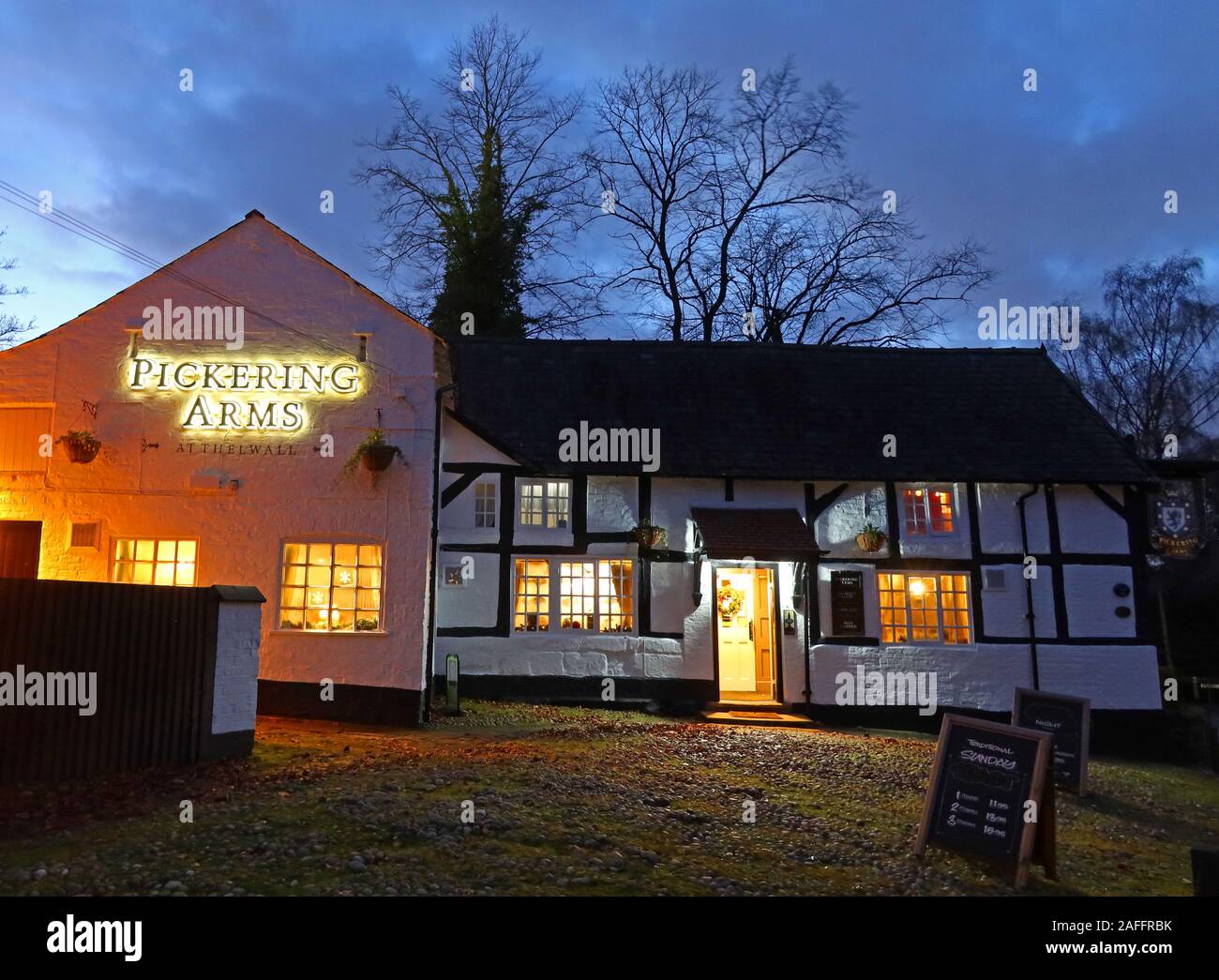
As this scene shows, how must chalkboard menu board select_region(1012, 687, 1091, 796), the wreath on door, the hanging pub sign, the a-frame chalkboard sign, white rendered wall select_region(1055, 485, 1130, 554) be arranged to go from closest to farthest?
the a-frame chalkboard sign < chalkboard menu board select_region(1012, 687, 1091, 796) < the wreath on door < white rendered wall select_region(1055, 485, 1130, 554) < the hanging pub sign

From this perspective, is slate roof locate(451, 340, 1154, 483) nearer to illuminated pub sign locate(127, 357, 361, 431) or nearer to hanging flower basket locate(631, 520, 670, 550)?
hanging flower basket locate(631, 520, 670, 550)

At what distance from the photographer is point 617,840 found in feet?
21.6

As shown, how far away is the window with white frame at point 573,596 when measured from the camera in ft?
48.7

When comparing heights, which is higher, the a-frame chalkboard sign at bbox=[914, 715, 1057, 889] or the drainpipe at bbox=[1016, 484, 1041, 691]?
the drainpipe at bbox=[1016, 484, 1041, 691]

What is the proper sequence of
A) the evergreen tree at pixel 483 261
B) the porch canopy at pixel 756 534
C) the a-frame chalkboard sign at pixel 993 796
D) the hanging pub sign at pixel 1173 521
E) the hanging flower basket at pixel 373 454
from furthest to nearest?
the evergreen tree at pixel 483 261 < the hanging pub sign at pixel 1173 521 < the porch canopy at pixel 756 534 < the hanging flower basket at pixel 373 454 < the a-frame chalkboard sign at pixel 993 796

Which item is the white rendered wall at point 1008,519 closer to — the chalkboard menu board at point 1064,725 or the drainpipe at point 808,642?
the drainpipe at point 808,642

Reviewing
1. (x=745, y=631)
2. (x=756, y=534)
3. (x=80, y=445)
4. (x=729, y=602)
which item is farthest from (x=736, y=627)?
(x=80, y=445)

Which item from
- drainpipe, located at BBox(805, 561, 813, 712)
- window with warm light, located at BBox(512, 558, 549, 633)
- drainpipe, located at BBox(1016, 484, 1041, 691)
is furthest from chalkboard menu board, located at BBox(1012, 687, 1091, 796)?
window with warm light, located at BBox(512, 558, 549, 633)

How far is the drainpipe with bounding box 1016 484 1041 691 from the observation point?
15094 millimetres

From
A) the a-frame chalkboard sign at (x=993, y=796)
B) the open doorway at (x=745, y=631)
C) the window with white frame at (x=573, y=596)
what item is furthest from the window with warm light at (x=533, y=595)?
the a-frame chalkboard sign at (x=993, y=796)


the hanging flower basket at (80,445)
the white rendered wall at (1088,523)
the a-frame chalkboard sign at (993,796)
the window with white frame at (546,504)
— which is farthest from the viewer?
the white rendered wall at (1088,523)

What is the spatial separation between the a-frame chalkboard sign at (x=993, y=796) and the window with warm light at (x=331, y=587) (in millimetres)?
8370

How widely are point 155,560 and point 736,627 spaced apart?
32.3 feet

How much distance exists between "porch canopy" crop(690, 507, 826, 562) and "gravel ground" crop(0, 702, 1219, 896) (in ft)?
13.2
